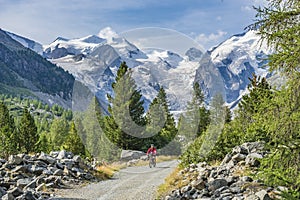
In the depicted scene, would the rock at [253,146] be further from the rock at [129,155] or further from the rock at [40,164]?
the rock at [129,155]

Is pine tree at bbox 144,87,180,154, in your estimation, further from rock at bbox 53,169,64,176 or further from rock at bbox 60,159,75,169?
rock at bbox 53,169,64,176

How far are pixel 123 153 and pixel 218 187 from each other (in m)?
25.1

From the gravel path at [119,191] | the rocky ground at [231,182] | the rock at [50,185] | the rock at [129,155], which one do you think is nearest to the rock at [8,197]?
the gravel path at [119,191]

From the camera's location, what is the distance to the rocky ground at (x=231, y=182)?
1380 cm

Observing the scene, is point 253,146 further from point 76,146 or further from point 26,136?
point 26,136

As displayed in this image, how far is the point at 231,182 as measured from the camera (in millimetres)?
15859

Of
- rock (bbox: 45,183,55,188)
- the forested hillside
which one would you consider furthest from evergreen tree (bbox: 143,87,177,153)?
the forested hillside

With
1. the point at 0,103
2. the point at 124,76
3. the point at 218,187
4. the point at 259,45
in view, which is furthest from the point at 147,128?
the point at 0,103

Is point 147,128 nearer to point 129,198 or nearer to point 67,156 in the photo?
point 67,156

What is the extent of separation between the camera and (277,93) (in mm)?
9117

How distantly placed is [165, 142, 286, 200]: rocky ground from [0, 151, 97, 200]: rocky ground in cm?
648

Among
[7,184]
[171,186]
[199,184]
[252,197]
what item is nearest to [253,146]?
[171,186]

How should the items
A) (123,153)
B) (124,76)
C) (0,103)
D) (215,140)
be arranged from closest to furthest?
(215,140), (123,153), (124,76), (0,103)

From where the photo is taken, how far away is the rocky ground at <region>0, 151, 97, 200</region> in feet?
63.0
